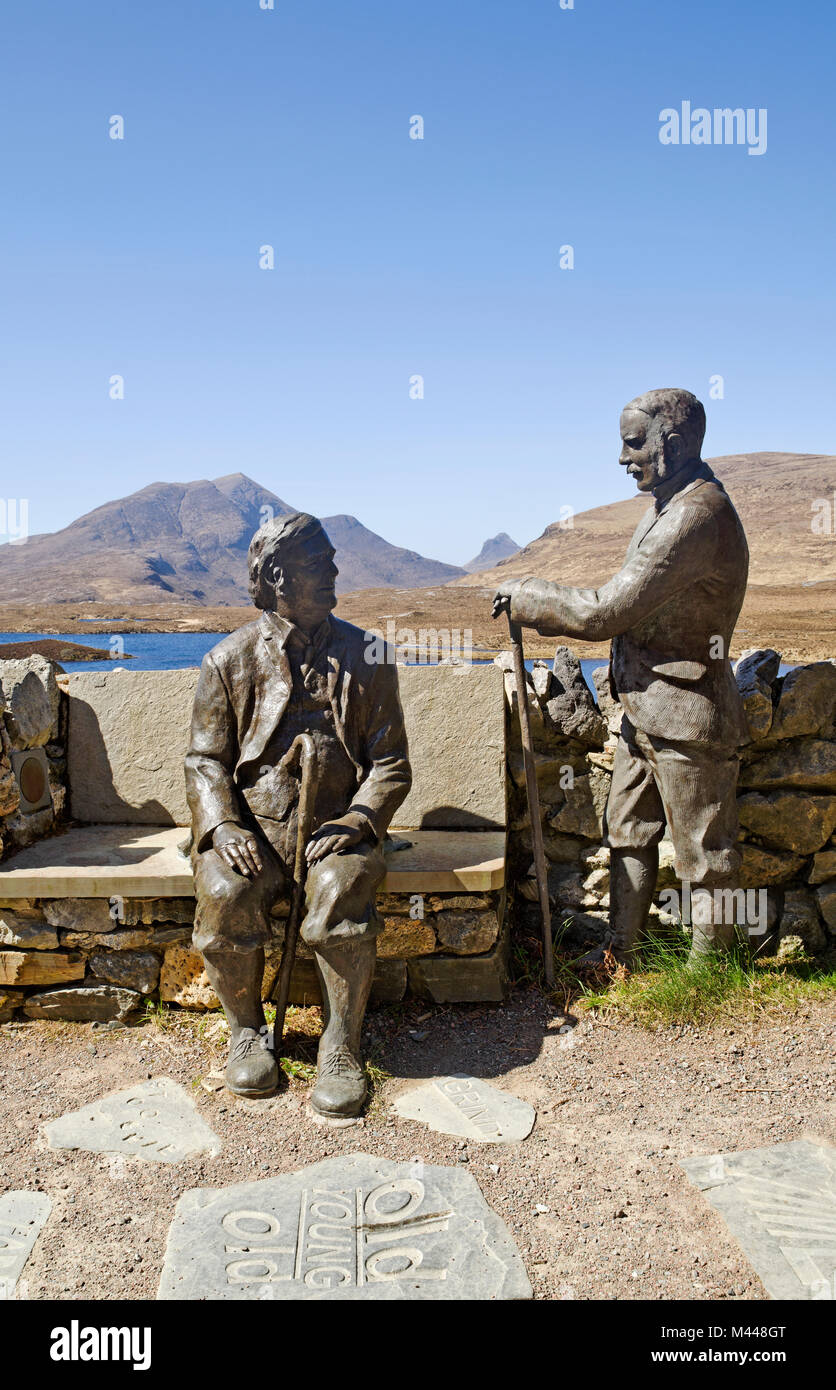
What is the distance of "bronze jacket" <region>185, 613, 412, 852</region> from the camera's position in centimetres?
377

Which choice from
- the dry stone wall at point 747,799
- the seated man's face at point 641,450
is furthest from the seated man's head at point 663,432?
the dry stone wall at point 747,799

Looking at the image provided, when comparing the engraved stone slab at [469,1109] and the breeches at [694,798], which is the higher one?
the breeches at [694,798]

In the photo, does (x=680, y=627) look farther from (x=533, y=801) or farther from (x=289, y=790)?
(x=289, y=790)

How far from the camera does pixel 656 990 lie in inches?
154

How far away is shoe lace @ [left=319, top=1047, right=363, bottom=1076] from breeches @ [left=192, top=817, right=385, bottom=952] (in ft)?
1.22

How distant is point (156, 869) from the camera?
158 inches

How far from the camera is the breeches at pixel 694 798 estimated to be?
12.8 ft

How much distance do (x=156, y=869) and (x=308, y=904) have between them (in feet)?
2.94

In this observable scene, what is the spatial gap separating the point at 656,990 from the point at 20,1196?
2.37 metres

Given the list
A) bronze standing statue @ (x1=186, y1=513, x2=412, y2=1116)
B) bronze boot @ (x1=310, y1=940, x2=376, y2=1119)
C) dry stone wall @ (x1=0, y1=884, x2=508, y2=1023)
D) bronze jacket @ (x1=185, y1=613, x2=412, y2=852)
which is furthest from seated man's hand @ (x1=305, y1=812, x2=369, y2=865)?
dry stone wall @ (x1=0, y1=884, x2=508, y2=1023)

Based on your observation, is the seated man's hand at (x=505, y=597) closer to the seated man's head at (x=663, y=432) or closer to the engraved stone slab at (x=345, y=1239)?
the seated man's head at (x=663, y=432)

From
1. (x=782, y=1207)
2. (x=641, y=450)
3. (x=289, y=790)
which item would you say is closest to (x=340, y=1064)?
(x=289, y=790)

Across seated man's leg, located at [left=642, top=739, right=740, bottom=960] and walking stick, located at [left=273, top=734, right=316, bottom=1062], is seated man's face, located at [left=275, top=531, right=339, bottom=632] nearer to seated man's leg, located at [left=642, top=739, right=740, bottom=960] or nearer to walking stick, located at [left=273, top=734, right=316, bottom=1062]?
walking stick, located at [left=273, top=734, right=316, bottom=1062]

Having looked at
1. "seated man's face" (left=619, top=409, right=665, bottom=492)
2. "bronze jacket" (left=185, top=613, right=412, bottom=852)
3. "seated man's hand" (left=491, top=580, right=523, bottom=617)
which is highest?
"seated man's face" (left=619, top=409, right=665, bottom=492)
